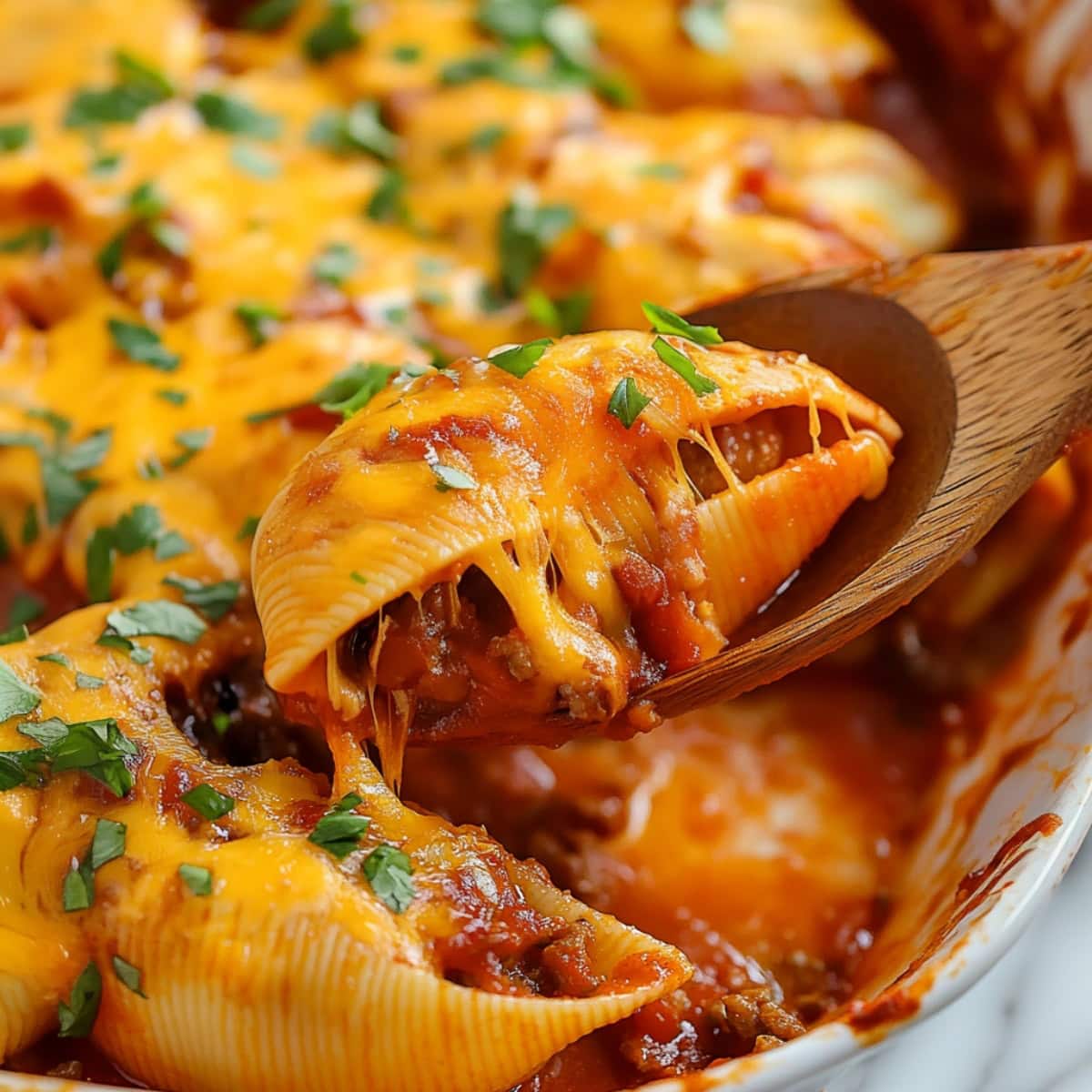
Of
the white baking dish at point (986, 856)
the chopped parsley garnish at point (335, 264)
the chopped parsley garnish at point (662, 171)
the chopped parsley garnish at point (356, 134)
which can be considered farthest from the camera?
the chopped parsley garnish at point (356, 134)

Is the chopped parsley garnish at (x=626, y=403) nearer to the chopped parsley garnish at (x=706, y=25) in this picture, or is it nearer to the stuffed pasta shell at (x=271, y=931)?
the stuffed pasta shell at (x=271, y=931)

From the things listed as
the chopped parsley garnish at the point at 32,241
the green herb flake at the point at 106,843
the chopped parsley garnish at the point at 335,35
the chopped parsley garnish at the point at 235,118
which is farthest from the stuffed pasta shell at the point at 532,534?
the chopped parsley garnish at the point at 335,35

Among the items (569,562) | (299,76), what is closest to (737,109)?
(299,76)

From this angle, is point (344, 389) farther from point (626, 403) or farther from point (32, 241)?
point (32, 241)

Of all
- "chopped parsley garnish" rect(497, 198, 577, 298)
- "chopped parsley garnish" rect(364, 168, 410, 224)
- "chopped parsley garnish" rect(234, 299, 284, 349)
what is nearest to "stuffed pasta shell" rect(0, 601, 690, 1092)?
"chopped parsley garnish" rect(234, 299, 284, 349)

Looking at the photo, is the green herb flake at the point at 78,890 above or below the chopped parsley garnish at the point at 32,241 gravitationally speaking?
below

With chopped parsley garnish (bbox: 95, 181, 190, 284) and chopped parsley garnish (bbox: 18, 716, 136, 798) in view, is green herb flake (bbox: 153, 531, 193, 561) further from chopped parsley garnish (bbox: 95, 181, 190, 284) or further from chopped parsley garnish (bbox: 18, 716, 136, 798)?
chopped parsley garnish (bbox: 95, 181, 190, 284)

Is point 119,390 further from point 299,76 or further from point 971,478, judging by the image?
point 971,478

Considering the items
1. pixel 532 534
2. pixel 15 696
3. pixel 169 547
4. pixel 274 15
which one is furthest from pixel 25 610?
pixel 274 15
